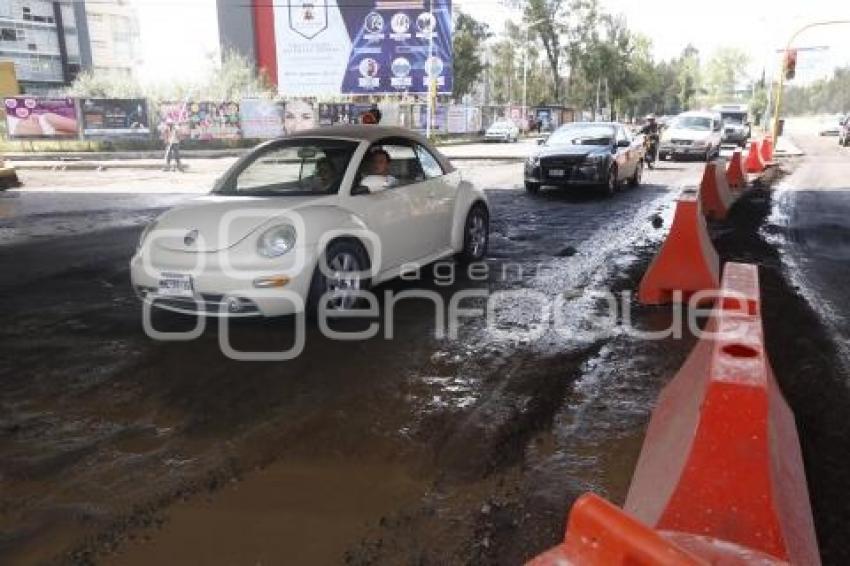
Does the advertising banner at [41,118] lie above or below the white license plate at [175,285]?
above

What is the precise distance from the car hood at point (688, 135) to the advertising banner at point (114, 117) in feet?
74.2

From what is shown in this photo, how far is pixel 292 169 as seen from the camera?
6.59m

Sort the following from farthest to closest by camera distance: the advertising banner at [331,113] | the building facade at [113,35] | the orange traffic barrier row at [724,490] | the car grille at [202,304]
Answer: the building facade at [113,35] → the advertising banner at [331,113] → the car grille at [202,304] → the orange traffic barrier row at [724,490]

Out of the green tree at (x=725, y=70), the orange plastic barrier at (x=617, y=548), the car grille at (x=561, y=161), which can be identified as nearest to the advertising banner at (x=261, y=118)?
the car grille at (x=561, y=161)

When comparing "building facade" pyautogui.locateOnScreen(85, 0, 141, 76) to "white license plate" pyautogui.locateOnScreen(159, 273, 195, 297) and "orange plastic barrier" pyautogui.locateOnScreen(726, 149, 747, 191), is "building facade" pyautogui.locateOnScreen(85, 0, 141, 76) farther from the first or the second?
"white license plate" pyautogui.locateOnScreen(159, 273, 195, 297)

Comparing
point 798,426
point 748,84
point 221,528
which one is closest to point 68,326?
point 221,528

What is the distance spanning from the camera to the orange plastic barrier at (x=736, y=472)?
1.98 m


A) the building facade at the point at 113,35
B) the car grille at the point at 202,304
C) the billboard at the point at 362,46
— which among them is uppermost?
the building facade at the point at 113,35

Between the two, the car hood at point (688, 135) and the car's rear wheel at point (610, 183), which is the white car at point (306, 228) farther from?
the car hood at point (688, 135)

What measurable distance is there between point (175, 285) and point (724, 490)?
14.2 ft

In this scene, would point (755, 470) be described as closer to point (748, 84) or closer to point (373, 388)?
point (373, 388)

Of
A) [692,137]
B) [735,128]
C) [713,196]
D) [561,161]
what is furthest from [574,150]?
[735,128]

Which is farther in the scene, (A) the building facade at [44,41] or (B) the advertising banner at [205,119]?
(A) the building facade at [44,41]

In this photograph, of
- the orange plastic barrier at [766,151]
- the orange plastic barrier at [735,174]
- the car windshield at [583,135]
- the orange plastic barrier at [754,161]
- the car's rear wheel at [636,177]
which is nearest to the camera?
the car windshield at [583,135]
